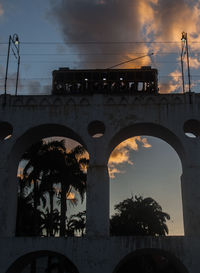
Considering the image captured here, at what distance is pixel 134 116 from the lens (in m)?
24.0

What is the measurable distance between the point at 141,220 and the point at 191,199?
2534 centimetres

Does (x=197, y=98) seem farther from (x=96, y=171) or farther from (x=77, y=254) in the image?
(x=77, y=254)

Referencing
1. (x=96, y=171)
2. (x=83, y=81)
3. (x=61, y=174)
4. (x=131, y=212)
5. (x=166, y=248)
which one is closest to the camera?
(x=166, y=248)

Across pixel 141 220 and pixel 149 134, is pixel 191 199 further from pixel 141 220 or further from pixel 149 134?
pixel 141 220

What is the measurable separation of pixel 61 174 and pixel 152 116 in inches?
570

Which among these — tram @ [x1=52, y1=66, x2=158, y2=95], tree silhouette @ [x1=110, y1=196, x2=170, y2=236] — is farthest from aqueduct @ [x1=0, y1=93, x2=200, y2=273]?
tree silhouette @ [x1=110, y1=196, x2=170, y2=236]

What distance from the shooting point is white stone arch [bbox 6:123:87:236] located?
2333cm

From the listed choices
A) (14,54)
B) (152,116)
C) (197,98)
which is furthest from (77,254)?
(14,54)

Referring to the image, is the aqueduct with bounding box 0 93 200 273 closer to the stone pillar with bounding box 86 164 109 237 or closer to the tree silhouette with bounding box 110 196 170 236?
the stone pillar with bounding box 86 164 109 237

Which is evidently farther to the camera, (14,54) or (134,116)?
(14,54)

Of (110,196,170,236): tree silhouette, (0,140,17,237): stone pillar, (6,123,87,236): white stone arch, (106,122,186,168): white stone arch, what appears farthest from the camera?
(110,196,170,236): tree silhouette

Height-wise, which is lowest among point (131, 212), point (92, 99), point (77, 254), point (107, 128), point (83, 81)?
point (77, 254)

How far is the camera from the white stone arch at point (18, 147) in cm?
2333

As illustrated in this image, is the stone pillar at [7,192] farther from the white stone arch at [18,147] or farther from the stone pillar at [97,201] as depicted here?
the stone pillar at [97,201]
